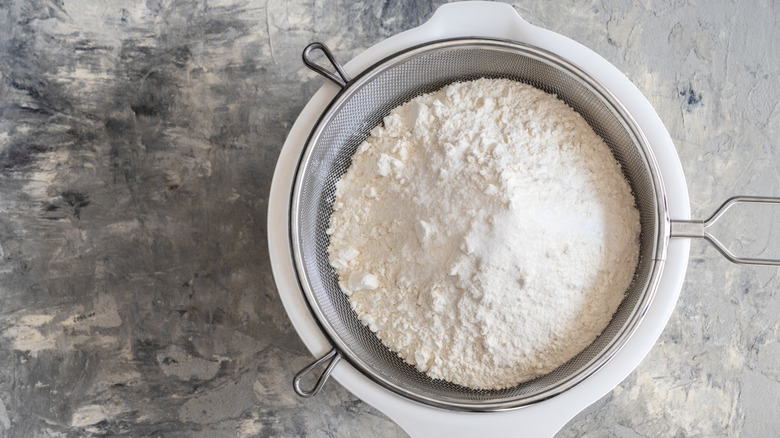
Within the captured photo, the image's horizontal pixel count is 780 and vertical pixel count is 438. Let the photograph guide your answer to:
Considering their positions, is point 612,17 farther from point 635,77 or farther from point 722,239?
point 722,239

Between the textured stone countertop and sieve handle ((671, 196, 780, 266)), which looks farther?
the textured stone countertop

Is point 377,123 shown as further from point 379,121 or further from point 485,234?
point 485,234

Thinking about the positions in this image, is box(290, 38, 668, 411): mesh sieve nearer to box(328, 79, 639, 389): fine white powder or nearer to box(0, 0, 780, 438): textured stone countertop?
box(328, 79, 639, 389): fine white powder

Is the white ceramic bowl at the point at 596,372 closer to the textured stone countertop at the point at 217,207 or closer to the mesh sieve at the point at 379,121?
the mesh sieve at the point at 379,121

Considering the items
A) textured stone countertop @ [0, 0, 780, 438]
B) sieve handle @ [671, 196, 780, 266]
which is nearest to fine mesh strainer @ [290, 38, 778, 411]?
sieve handle @ [671, 196, 780, 266]

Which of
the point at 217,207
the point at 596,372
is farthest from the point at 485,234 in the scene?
the point at 217,207

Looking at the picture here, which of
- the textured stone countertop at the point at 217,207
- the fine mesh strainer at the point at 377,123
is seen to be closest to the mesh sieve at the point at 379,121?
the fine mesh strainer at the point at 377,123
